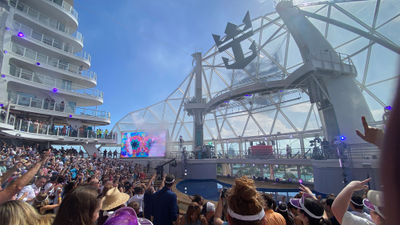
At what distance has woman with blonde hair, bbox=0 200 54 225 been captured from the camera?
1.79m

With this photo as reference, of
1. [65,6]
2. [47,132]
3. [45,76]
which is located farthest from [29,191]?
[65,6]

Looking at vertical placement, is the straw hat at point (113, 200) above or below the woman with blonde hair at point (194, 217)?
above

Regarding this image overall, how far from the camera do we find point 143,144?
33594mm

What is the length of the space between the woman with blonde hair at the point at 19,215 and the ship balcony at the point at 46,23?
88.2 feet

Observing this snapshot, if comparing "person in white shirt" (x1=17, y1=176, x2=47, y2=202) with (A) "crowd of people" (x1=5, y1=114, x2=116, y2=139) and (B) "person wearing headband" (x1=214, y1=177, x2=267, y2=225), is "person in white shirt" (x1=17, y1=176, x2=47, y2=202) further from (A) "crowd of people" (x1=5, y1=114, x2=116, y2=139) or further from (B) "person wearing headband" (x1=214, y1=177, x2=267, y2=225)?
(A) "crowd of people" (x1=5, y1=114, x2=116, y2=139)

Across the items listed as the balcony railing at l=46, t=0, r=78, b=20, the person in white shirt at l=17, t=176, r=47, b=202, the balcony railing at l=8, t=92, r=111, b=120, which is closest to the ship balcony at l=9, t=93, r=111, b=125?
the balcony railing at l=8, t=92, r=111, b=120

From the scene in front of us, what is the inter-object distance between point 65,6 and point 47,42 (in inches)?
248

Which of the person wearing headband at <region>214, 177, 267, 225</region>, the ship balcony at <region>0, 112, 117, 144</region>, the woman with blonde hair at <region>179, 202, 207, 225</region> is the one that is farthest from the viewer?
the ship balcony at <region>0, 112, 117, 144</region>

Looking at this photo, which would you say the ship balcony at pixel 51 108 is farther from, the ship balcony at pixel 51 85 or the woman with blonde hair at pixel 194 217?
the woman with blonde hair at pixel 194 217

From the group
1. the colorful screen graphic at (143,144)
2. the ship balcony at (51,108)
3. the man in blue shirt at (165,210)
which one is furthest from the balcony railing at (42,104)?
the man in blue shirt at (165,210)

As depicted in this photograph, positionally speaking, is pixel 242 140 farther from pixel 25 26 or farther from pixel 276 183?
pixel 25 26

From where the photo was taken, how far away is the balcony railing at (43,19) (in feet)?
71.1

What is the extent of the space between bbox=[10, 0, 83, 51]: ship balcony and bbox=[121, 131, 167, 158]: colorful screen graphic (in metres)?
15.5

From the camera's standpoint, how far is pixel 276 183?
20.2m
